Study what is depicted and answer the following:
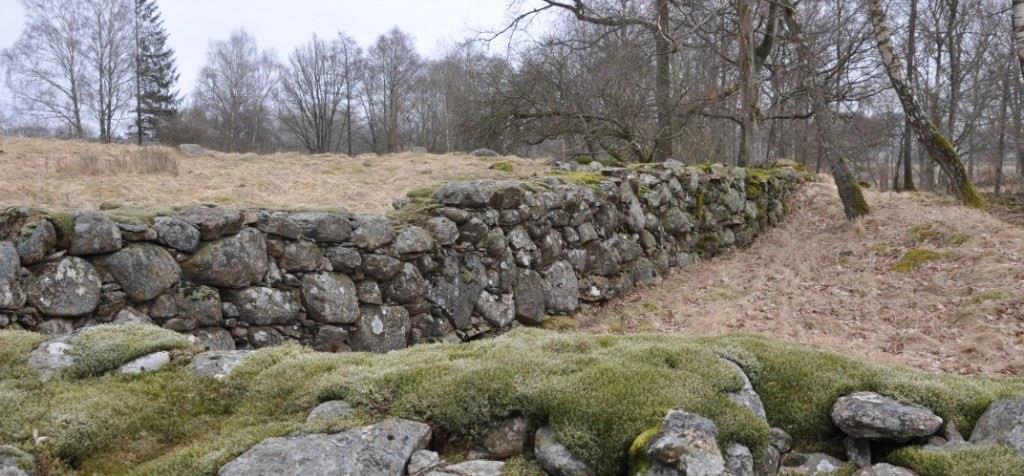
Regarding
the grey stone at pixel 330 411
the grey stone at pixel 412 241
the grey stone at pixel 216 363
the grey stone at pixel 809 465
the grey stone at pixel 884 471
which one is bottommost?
the grey stone at pixel 809 465

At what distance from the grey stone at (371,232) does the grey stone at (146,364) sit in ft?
9.01

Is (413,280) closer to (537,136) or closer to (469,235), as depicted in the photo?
(469,235)

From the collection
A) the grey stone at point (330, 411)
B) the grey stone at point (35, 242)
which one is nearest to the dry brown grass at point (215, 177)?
→ the grey stone at point (35, 242)

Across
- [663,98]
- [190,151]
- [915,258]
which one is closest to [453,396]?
[915,258]

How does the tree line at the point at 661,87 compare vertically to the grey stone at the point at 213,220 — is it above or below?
above

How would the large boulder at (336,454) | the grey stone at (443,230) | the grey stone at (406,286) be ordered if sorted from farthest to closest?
1. the grey stone at (443,230)
2. the grey stone at (406,286)
3. the large boulder at (336,454)

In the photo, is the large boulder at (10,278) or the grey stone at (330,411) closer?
the grey stone at (330,411)

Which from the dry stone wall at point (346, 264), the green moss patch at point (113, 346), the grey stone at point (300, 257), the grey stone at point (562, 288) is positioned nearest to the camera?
the green moss patch at point (113, 346)

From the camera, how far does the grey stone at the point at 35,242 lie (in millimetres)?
4738

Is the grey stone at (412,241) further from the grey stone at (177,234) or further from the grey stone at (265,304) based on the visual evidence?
the grey stone at (177,234)

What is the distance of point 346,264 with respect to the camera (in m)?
6.56

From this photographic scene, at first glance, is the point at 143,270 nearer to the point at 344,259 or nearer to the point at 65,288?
the point at 65,288

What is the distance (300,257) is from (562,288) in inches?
149

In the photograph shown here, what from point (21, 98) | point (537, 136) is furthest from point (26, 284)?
point (21, 98)
